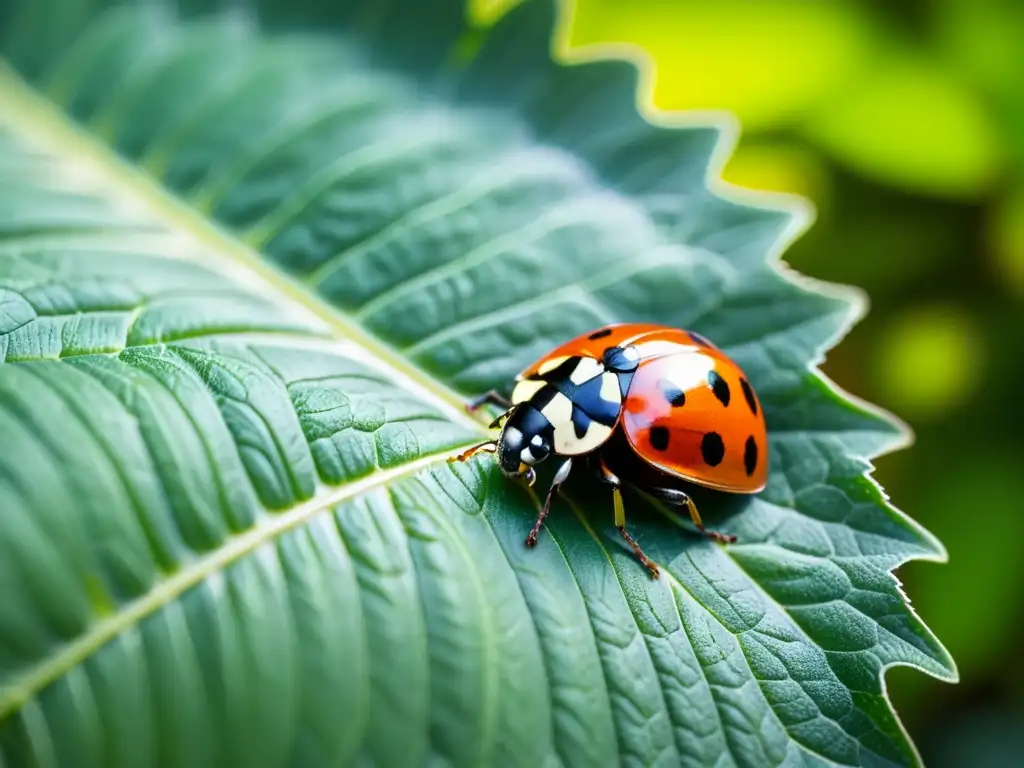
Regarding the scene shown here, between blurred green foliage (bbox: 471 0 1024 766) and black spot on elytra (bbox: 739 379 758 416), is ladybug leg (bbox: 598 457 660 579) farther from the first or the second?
blurred green foliage (bbox: 471 0 1024 766)

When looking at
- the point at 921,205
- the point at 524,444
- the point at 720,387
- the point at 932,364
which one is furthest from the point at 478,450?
the point at 921,205

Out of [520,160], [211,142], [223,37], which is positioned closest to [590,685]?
[520,160]

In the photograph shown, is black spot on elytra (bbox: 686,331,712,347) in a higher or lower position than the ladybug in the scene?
higher

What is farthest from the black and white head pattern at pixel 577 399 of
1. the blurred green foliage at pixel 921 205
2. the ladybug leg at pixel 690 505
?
the blurred green foliage at pixel 921 205

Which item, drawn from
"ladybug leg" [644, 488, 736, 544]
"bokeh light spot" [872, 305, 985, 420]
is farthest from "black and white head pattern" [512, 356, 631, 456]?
"bokeh light spot" [872, 305, 985, 420]

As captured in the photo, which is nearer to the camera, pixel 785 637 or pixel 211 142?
pixel 785 637

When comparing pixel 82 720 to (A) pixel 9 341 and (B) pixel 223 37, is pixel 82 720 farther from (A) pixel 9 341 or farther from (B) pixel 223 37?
(B) pixel 223 37

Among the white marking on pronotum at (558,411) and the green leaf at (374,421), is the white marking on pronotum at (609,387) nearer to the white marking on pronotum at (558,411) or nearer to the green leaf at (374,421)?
the white marking on pronotum at (558,411)
